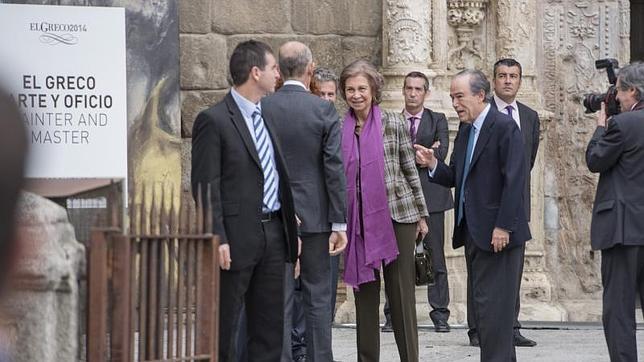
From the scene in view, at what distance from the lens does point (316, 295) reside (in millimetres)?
7988

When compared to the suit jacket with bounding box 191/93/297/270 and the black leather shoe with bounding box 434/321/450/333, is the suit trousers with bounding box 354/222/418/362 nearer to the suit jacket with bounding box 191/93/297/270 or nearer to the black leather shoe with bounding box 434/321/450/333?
the suit jacket with bounding box 191/93/297/270

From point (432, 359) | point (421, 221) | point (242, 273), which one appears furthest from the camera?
point (432, 359)

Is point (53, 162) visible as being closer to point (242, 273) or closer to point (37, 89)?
point (37, 89)

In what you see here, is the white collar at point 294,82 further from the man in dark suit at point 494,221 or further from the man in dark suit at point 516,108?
the man in dark suit at point 516,108

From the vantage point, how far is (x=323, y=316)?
8055 millimetres

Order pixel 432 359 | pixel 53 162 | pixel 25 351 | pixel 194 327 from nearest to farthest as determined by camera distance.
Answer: pixel 25 351 → pixel 194 327 → pixel 432 359 → pixel 53 162

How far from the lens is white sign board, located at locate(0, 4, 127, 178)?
10.8 meters

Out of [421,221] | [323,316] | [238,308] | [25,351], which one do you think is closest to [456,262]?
[421,221]

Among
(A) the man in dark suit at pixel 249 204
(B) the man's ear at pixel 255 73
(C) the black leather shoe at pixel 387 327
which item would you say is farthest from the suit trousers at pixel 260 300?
(C) the black leather shoe at pixel 387 327

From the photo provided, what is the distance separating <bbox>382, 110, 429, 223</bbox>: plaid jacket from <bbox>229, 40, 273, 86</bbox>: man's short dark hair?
1.49 metres

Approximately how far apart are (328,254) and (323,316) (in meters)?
0.32

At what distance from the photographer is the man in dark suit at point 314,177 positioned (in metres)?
7.88

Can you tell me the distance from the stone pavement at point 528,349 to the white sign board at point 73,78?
2115mm

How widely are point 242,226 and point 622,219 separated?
225 centimetres
